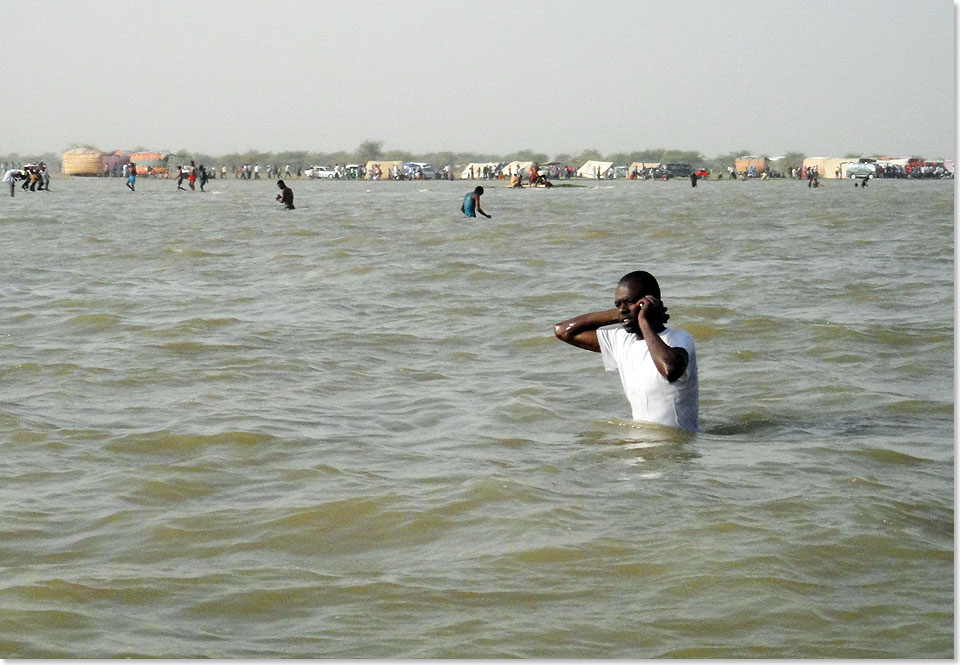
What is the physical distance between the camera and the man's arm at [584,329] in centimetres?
580

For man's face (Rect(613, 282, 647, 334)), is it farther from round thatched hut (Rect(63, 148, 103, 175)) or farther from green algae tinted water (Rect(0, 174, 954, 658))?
round thatched hut (Rect(63, 148, 103, 175))

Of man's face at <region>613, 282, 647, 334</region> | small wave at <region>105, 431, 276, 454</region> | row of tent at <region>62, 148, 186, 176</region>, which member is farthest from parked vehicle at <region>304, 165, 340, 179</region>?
man's face at <region>613, 282, 647, 334</region>

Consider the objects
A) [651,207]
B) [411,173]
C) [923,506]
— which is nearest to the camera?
[923,506]

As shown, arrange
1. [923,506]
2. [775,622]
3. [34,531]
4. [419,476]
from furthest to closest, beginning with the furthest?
[419,476]
[923,506]
[34,531]
[775,622]

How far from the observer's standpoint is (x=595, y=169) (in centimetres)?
10556

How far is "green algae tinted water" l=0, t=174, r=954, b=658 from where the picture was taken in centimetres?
366

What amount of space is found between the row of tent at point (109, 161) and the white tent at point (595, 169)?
113ft

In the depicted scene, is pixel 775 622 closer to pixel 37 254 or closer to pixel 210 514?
pixel 210 514

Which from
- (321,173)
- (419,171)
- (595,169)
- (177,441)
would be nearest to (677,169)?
(595,169)

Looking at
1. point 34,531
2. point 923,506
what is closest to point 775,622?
A: point 923,506

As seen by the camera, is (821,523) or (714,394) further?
(714,394)

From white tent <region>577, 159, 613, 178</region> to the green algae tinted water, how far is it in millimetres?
91621

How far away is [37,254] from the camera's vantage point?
17328mm

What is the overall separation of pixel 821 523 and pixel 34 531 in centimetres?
294
